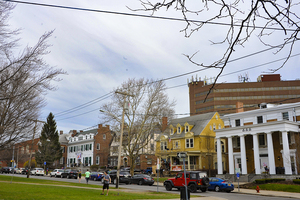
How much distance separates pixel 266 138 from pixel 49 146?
155 ft

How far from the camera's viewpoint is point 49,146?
64.4 metres

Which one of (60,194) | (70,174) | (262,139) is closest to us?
(60,194)

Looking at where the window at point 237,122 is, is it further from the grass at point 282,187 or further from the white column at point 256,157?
the grass at point 282,187

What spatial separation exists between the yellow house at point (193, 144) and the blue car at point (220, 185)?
21092 millimetres

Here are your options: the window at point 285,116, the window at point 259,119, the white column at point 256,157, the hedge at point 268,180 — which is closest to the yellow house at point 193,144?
the window at point 259,119

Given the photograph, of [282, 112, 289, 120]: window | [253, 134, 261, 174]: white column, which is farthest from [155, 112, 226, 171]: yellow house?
[282, 112, 289, 120]: window

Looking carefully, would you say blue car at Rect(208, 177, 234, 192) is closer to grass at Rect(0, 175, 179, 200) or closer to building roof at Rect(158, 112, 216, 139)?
grass at Rect(0, 175, 179, 200)

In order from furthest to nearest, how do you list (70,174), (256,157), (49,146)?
(49,146) < (70,174) < (256,157)

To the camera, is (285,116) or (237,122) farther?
(237,122)

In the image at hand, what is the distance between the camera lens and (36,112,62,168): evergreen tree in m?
64.0

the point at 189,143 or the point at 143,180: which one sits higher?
the point at 189,143

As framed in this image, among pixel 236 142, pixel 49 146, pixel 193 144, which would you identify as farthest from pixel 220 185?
pixel 49 146

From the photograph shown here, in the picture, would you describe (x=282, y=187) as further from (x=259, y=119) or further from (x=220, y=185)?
(x=259, y=119)

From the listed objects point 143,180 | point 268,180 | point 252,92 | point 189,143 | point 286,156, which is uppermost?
point 252,92
